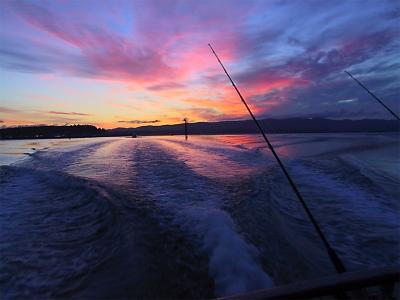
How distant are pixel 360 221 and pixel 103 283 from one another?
15.3ft

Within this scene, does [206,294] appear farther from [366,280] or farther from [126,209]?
[126,209]

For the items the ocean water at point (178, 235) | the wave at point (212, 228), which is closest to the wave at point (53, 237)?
the ocean water at point (178, 235)

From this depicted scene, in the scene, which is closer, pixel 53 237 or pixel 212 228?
pixel 212 228

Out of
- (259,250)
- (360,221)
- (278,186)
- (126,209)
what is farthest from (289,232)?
(278,186)

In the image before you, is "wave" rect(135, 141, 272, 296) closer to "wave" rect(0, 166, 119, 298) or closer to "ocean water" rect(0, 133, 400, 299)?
"ocean water" rect(0, 133, 400, 299)

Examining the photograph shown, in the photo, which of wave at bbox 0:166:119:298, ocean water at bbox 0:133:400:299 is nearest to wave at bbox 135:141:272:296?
ocean water at bbox 0:133:400:299

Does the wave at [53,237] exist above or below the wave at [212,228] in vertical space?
below

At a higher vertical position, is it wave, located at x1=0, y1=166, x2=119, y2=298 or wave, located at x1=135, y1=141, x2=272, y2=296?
wave, located at x1=135, y1=141, x2=272, y2=296

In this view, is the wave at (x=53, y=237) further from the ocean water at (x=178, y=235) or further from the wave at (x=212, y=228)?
the wave at (x=212, y=228)

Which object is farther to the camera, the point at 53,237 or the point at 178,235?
the point at 53,237

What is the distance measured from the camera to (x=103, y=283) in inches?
129

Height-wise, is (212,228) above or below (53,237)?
above

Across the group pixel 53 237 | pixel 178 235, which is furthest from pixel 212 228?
pixel 53 237

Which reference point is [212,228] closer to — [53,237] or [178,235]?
[178,235]
